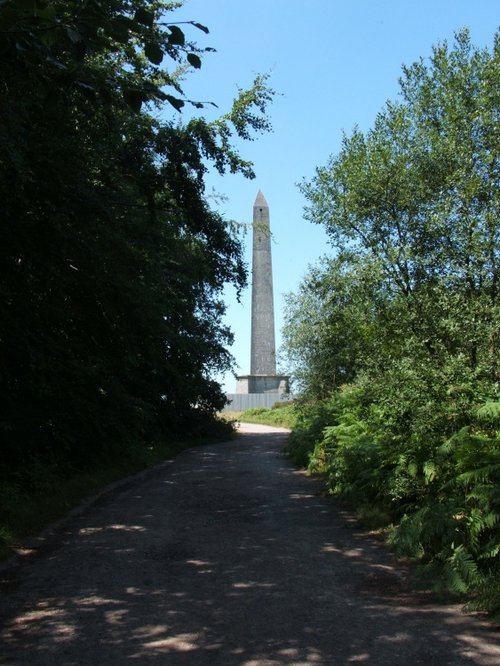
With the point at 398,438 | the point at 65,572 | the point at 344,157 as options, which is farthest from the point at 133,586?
the point at 344,157

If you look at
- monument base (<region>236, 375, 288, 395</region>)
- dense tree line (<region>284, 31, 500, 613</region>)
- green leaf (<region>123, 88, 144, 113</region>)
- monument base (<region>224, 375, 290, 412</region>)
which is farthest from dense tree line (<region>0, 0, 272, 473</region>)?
monument base (<region>236, 375, 288, 395</region>)

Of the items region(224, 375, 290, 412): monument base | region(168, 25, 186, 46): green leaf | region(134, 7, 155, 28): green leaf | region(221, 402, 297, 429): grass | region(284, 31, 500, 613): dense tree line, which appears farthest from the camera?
region(224, 375, 290, 412): monument base

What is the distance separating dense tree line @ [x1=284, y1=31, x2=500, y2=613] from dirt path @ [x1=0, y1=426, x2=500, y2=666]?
0.70 metres

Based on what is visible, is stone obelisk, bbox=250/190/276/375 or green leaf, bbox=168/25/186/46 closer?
green leaf, bbox=168/25/186/46

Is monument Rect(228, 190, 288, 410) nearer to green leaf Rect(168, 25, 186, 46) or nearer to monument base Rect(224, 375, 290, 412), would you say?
monument base Rect(224, 375, 290, 412)

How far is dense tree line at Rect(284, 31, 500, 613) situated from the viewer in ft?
23.3

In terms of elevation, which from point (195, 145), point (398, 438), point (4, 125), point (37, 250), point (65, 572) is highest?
point (195, 145)

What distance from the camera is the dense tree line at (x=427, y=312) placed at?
7094mm

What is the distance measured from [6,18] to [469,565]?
5.56 meters

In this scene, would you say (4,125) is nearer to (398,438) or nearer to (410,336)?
(410,336)

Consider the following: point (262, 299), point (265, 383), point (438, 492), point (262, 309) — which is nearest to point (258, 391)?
point (265, 383)

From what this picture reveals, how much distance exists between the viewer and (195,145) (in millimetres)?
14180

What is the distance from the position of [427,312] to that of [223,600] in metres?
5.12

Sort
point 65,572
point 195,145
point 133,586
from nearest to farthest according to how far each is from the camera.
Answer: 1. point 133,586
2. point 65,572
3. point 195,145
